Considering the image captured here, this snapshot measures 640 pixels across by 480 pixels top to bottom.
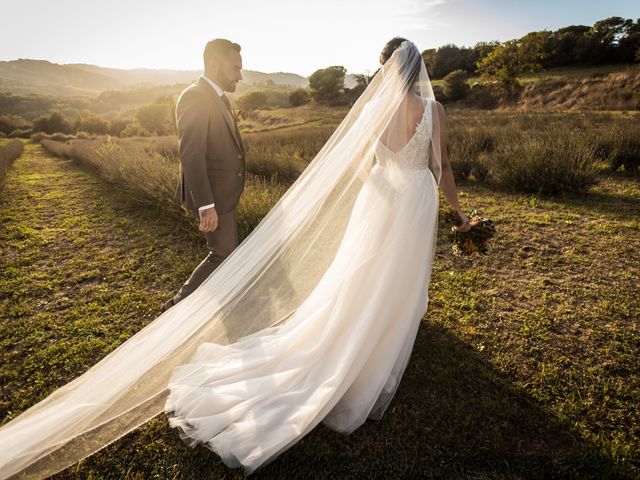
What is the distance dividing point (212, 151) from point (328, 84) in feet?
201

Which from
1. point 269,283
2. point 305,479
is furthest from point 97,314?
point 305,479

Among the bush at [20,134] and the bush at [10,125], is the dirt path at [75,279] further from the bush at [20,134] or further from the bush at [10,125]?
the bush at [10,125]

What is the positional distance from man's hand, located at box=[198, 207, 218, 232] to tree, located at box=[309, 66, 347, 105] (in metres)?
58.1

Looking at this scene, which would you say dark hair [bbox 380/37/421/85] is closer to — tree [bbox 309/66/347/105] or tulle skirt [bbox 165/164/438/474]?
tulle skirt [bbox 165/164/438/474]

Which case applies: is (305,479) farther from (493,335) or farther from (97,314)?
(97,314)

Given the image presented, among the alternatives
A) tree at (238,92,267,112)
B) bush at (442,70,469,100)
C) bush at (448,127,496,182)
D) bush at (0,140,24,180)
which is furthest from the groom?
tree at (238,92,267,112)

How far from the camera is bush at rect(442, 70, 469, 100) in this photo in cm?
3864

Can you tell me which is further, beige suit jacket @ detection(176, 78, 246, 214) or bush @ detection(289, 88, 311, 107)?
bush @ detection(289, 88, 311, 107)

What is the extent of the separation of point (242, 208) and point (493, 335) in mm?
4138

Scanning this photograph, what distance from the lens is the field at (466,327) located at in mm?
2152

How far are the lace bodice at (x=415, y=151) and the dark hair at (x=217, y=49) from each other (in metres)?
1.53

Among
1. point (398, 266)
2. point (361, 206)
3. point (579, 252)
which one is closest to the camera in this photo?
point (398, 266)

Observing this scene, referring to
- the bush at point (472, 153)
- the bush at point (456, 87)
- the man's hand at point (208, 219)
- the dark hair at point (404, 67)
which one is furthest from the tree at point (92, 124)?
the dark hair at point (404, 67)

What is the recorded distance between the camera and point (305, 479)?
203 centimetres
